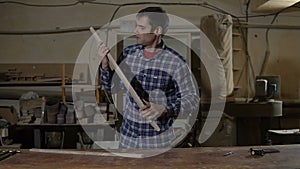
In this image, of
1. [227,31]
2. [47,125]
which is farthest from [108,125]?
[227,31]

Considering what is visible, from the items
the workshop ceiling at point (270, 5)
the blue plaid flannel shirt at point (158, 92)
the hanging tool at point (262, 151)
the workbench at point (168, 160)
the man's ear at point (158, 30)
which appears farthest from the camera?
the workshop ceiling at point (270, 5)

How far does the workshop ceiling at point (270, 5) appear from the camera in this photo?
433 centimetres

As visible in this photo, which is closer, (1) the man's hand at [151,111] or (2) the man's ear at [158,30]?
(1) the man's hand at [151,111]

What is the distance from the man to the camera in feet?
7.11

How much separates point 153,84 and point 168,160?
0.68 metres

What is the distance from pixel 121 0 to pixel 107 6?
19cm

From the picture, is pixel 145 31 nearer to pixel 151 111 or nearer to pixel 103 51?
pixel 103 51

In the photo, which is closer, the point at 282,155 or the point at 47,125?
the point at 282,155

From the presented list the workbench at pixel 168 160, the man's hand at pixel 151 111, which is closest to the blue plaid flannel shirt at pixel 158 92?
the man's hand at pixel 151 111

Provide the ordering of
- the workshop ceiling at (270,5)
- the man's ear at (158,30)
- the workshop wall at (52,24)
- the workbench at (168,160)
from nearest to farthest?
the workbench at (168,160) < the man's ear at (158,30) < the workshop ceiling at (270,5) < the workshop wall at (52,24)

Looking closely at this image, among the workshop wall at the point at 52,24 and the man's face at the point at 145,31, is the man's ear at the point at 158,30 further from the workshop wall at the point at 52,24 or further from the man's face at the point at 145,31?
the workshop wall at the point at 52,24

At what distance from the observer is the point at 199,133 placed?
4508 mm

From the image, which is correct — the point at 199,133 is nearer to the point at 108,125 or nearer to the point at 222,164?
the point at 108,125

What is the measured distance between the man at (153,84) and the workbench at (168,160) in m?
0.32
